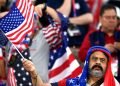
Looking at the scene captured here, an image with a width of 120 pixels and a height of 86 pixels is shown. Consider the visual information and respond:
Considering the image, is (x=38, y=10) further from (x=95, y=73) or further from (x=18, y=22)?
(x=95, y=73)

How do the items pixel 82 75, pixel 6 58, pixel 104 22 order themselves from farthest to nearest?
pixel 104 22 → pixel 6 58 → pixel 82 75

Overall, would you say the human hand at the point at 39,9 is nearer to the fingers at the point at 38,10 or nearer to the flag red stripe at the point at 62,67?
the fingers at the point at 38,10

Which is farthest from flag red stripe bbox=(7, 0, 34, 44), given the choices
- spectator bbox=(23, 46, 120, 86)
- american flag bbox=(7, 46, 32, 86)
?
spectator bbox=(23, 46, 120, 86)

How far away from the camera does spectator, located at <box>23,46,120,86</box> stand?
33.1ft

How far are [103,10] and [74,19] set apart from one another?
0.59 meters

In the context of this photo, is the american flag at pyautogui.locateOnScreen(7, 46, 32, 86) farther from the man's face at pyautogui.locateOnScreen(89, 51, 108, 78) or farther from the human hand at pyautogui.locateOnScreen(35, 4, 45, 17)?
the man's face at pyautogui.locateOnScreen(89, 51, 108, 78)

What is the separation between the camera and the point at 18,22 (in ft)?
34.0

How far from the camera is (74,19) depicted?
1223 cm

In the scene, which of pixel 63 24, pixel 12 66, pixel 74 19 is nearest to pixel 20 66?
pixel 12 66

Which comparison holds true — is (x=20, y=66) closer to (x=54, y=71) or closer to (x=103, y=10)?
(x=54, y=71)

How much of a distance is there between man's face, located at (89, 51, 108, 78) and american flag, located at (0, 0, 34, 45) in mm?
947

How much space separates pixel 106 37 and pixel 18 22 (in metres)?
1.80

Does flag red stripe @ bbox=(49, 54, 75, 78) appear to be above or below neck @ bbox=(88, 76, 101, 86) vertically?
above

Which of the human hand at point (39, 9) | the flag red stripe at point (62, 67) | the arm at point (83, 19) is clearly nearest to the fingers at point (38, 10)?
the human hand at point (39, 9)
